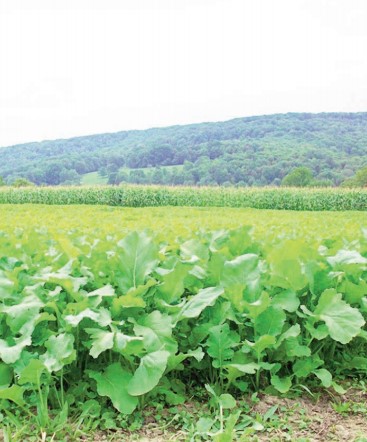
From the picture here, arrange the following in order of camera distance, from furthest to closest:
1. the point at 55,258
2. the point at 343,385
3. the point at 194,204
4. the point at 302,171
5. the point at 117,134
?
the point at 117,134 → the point at 302,171 → the point at 194,204 → the point at 55,258 → the point at 343,385

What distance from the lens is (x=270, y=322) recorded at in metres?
2.75

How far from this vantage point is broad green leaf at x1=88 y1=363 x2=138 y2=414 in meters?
2.47

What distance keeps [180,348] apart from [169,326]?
1.13 feet

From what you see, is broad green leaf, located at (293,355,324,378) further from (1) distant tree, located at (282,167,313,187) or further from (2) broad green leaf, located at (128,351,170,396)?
(1) distant tree, located at (282,167,313,187)

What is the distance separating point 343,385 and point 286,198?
28425mm

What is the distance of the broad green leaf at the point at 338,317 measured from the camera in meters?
2.70

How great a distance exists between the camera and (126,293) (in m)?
2.72

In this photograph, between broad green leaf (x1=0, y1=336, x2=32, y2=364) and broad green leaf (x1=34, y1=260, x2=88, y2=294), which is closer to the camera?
broad green leaf (x1=0, y1=336, x2=32, y2=364)

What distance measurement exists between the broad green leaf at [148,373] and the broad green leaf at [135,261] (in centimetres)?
56

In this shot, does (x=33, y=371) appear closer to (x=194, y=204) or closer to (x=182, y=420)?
(x=182, y=420)

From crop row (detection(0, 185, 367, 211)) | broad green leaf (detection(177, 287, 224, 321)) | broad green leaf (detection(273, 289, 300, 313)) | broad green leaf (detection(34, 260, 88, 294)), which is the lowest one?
crop row (detection(0, 185, 367, 211))

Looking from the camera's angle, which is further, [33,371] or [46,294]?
[46,294]

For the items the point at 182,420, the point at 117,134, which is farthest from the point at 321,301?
the point at 117,134

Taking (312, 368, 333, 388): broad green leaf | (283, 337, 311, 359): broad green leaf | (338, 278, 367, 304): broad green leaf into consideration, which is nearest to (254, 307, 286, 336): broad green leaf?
(283, 337, 311, 359): broad green leaf
